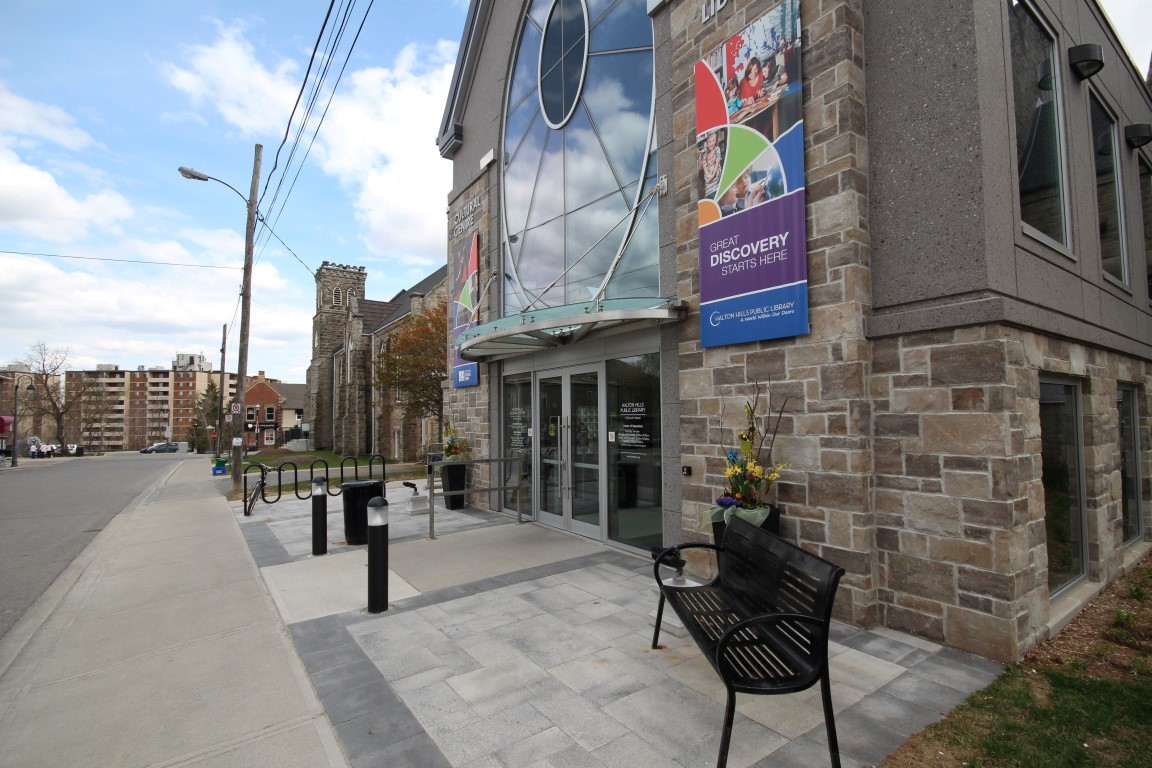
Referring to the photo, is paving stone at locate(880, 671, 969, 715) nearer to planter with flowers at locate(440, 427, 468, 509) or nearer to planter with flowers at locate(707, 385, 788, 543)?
planter with flowers at locate(707, 385, 788, 543)

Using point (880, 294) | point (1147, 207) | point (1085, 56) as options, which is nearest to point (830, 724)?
point (880, 294)

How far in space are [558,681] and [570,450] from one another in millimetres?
4474

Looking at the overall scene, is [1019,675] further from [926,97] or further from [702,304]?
[926,97]

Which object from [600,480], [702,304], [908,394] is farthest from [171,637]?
[908,394]

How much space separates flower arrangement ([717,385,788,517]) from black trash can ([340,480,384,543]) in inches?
185

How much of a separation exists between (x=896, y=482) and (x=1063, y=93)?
167 inches

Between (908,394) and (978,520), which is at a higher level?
(908,394)

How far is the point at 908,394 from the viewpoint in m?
4.17

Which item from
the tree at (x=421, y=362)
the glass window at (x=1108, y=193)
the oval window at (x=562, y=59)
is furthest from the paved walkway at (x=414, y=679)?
the tree at (x=421, y=362)

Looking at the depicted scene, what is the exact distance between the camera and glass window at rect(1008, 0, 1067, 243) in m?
4.59

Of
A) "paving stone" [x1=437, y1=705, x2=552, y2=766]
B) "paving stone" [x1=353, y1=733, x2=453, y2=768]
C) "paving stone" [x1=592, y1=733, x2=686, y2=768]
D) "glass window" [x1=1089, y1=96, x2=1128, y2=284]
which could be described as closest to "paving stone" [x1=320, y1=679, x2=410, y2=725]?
"paving stone" [x1=353, y1=733, x2=453, y2=768]

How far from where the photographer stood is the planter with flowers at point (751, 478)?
459 centimetres

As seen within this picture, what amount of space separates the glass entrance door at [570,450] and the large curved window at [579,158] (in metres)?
1.22

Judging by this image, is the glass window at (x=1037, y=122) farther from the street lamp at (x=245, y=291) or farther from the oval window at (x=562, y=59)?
the street lamp at (x=245, y=291)
